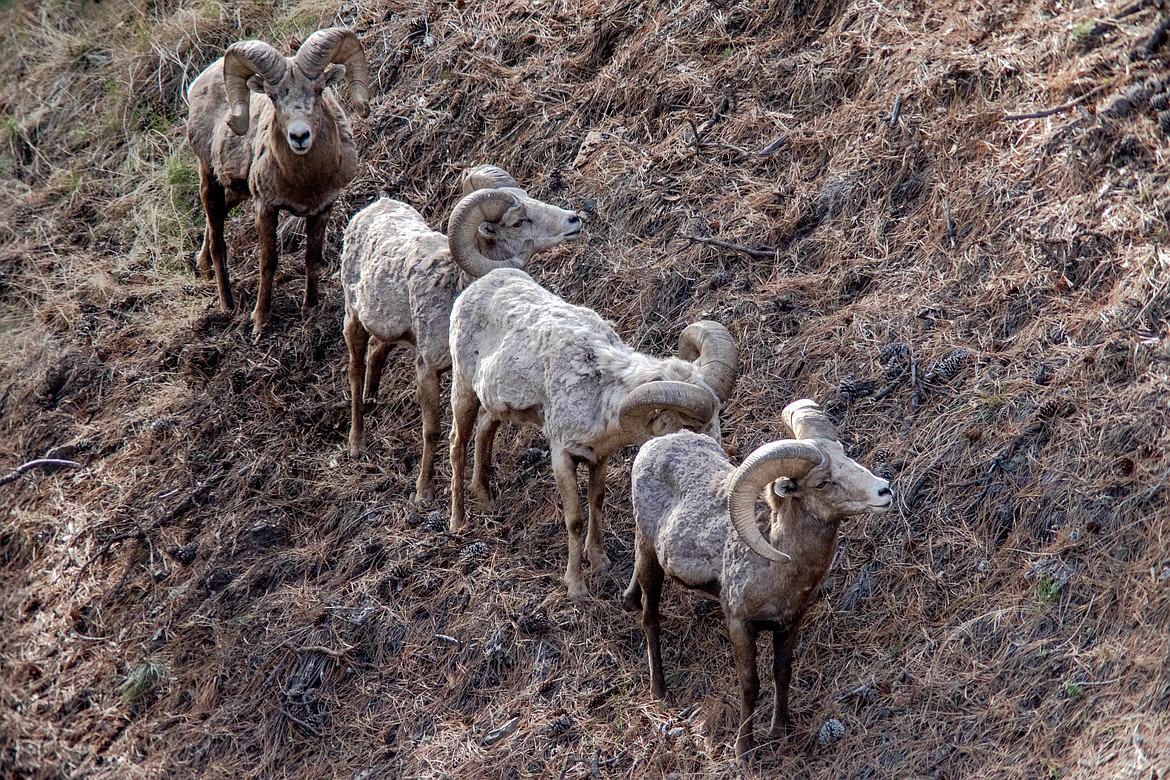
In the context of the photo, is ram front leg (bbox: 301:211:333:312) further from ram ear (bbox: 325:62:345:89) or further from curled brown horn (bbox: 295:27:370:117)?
ram ear (bbox: 325:62:345:89)

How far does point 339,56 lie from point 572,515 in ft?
17.6

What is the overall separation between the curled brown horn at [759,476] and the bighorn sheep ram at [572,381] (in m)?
1.01

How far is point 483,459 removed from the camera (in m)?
9.55

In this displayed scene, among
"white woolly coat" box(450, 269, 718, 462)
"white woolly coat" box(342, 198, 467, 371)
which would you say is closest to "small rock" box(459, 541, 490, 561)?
"white woolly coat" box(450, 269, 718, 462)

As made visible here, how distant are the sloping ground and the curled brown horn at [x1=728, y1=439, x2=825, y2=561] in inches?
57.8

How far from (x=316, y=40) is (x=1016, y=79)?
6.12 m

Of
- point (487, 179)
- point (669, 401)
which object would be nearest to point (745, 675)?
point (669, 401)

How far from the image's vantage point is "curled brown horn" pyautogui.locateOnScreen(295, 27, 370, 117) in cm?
1077

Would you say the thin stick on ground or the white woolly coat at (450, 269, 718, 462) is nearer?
the white woolly coat at (450, 269, 718, 462)

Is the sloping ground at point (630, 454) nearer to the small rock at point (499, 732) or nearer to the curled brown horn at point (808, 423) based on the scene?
the small rock at point (499, 732)

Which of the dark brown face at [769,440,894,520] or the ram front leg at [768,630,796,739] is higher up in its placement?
the dark brown face at [769,440,894,520]

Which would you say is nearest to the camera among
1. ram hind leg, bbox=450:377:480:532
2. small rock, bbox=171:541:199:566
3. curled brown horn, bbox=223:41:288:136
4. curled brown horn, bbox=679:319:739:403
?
curled brown horn, bbox=679:319:739:403

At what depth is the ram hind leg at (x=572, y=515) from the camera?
27.4ft

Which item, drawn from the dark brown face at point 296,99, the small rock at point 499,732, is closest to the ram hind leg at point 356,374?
the dark brown face at point 296,99
